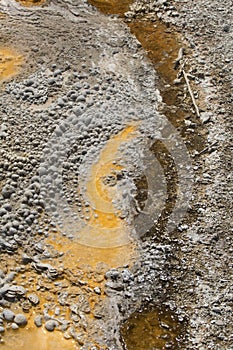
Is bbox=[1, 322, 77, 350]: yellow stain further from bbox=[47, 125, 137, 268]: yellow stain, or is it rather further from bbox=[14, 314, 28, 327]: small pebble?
bbox=[47, 125, 137, 268]: yellow stain

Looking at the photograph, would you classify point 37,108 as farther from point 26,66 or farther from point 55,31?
point 55,31

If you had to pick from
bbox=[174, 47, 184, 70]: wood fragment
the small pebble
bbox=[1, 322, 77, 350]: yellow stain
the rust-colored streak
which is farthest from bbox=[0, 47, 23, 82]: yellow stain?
bbox=[1, 322, 77, 350]: yellow stain

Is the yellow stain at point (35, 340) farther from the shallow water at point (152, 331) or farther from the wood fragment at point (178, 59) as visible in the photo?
the wood fragment at point (178, 59)

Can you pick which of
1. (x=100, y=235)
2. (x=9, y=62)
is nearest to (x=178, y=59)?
(x=9, y=62)

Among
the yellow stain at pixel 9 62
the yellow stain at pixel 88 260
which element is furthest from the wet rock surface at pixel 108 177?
the yellow stain at pixel 9 62

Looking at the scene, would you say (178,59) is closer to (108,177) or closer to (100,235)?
(108,177)

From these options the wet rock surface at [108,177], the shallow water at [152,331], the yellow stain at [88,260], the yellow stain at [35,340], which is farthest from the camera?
the wet rock surface at [108,177]

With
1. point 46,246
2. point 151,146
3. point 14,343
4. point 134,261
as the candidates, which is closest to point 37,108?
point 151,146
